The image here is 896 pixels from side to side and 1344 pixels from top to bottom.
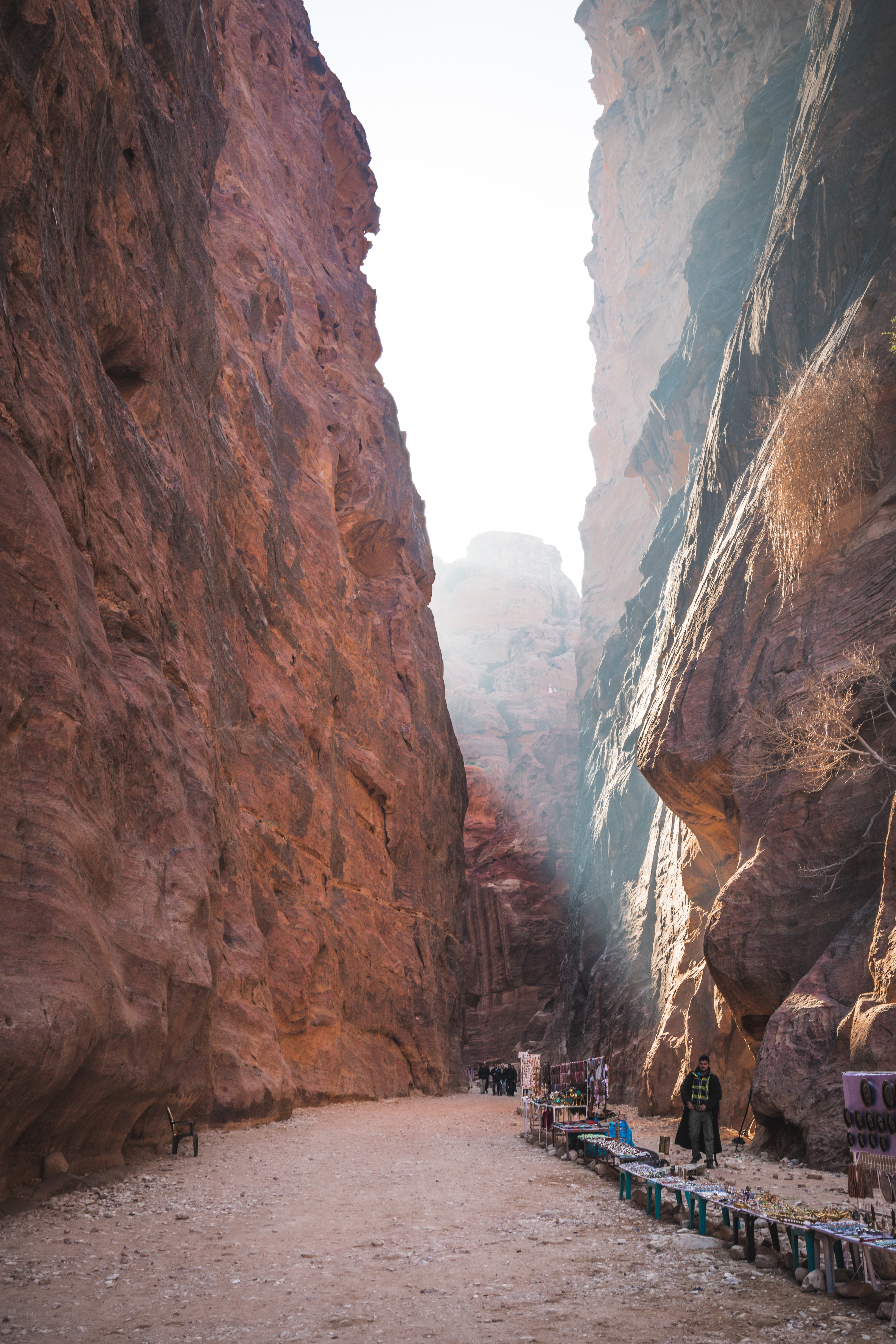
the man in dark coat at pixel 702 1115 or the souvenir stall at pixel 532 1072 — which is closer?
the man in dark coat at pixel 702 1115

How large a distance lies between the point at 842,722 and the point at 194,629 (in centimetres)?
1146

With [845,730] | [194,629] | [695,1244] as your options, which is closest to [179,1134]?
[695,1244]

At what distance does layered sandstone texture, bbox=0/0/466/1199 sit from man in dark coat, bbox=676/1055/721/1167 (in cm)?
679

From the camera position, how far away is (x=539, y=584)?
5153 inches

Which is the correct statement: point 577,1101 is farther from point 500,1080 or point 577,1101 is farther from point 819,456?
point 500,1080

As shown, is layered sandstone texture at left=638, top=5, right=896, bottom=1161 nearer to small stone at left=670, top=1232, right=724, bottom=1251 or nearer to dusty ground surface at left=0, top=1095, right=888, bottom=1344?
dusty ground surface at left=0, top=1095, right=888, bottom=1344

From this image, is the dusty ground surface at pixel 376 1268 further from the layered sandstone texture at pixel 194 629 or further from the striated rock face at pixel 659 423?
the striated rock face at pixel 659 423

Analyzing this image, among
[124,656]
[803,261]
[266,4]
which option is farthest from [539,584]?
[124,656]

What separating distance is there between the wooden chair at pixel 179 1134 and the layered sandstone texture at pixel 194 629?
259mm

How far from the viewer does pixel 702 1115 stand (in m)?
11.5

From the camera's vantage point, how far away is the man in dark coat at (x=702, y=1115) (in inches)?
452

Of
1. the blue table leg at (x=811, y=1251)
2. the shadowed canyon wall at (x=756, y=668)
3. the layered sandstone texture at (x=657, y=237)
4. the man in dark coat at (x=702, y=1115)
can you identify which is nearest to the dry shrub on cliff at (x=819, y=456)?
the shadowed canyon wall at (x=756, y=668)

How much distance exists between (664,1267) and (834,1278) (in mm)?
1130

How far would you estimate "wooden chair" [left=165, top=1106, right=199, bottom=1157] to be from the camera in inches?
416
